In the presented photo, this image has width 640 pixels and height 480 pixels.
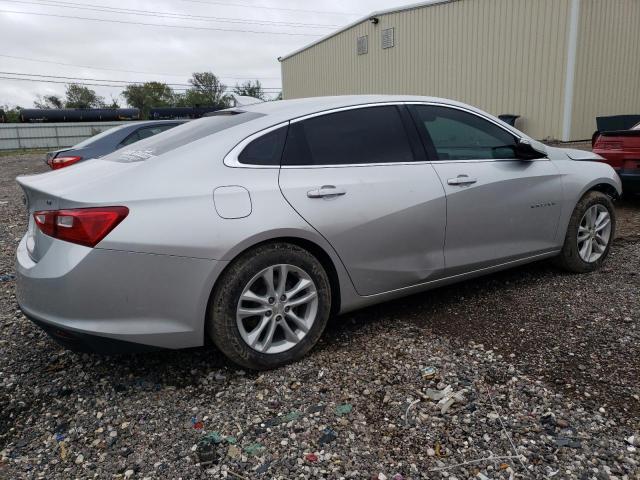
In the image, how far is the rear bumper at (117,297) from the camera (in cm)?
259

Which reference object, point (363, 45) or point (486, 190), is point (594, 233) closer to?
point (486, 190)

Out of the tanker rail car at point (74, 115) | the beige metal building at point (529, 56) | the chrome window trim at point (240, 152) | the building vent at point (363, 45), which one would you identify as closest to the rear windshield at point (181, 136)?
the chrome window trim at point (240, 152)

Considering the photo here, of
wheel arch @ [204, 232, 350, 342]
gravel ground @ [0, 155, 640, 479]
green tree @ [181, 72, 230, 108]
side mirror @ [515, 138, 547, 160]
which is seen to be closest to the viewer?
gravel ground @ [0, 155, 640, 479]

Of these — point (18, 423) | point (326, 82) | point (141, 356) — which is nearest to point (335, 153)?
point (141, 356)

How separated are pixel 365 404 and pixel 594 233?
2.96 m

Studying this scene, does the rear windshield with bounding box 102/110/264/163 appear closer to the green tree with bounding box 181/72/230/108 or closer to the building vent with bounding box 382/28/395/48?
the building vent with bounding box 382/28/395/48

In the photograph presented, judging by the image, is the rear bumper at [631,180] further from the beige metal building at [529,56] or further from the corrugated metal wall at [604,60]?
the corrugated metal wall at [604,60]

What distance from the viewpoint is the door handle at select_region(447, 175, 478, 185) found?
363cm

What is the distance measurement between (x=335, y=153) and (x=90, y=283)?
158cm

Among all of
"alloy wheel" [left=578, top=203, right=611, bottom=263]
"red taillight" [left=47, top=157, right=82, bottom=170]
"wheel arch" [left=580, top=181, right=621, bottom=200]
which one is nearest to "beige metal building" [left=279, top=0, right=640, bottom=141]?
"wheel arch" [left=580, top=181, right=621, bottom=200]

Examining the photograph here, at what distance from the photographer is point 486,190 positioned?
379cm

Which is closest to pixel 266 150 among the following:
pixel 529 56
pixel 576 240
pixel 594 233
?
pixel 576 240

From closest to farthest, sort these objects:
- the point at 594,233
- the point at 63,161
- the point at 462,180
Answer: the point at 462,180, the point at 594,233, the point at 63,161

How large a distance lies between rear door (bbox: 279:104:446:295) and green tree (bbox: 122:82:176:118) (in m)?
78.3
